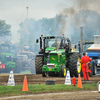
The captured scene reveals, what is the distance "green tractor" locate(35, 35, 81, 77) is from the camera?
23.6 metres

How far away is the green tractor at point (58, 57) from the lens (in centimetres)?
2362

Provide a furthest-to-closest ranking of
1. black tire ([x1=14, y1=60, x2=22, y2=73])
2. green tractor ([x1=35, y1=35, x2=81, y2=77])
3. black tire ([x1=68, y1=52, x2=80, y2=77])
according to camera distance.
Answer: black tire ([x1=14, y1=60, x2=22, y2=73])
black tire ([x1=68, y1=52, x2=80, y2=77])
green tractor ([x1=35, y1=35, x2=81, y2=77])

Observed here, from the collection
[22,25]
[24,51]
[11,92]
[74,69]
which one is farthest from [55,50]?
[22,25]

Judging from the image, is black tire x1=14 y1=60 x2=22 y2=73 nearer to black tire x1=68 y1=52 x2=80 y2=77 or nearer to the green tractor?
the green tractor

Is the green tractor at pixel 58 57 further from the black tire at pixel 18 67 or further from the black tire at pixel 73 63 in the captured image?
the black tire at pixel 18 67

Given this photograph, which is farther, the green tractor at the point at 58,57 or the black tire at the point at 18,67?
the black tire at the point at 18,67

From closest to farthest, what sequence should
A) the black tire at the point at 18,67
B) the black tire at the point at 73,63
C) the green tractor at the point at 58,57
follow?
1. the green tractor at the point at 58,57
2. the black tire at the point at 73,63
3. the black tire at the point at 18,67

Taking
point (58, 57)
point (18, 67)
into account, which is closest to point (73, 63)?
point (58, 57)

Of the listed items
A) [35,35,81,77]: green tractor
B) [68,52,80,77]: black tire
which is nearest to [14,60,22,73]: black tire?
[35,35,81,77]: green tractor

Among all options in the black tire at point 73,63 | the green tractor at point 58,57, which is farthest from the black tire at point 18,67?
the black tire at point 73,63

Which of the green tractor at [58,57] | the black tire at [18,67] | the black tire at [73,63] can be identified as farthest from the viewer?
the black tire at [18,67]

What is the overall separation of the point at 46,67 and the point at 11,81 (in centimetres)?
672

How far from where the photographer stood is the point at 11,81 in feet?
56.1

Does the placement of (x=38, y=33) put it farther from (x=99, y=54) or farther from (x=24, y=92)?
(x=24, y=92)
